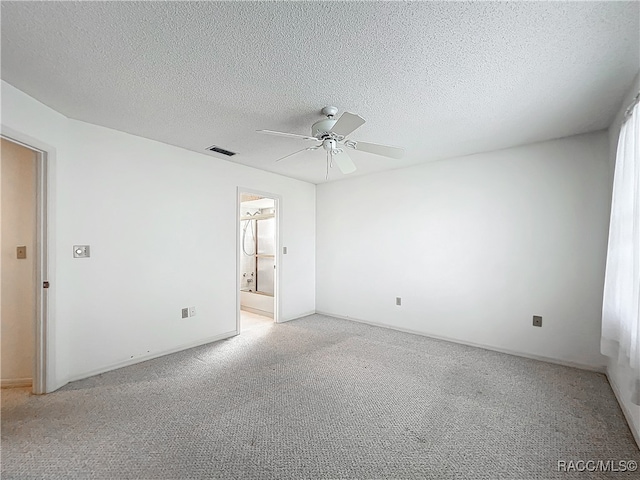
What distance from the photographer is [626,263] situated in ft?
6.42

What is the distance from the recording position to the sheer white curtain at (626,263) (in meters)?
1.69

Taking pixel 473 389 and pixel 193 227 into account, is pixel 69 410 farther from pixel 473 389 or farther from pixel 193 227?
pixel 473 389

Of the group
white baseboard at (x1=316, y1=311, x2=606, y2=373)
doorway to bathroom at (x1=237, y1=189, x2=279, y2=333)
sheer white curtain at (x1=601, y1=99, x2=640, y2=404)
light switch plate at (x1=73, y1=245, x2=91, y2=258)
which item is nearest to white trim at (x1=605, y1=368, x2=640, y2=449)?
white baseboard at (x1=316, y1=311, x2=606, y2=373)

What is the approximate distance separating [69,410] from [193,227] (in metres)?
2.03

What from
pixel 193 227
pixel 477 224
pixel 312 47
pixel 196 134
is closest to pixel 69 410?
pixel 193 227

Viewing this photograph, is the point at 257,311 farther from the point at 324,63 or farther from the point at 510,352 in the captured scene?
the point at 324,63

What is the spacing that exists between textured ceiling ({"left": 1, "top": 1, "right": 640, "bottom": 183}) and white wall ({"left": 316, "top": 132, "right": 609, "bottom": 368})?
0.68m

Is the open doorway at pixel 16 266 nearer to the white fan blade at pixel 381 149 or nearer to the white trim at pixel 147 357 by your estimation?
the white trim at pixel 147 357

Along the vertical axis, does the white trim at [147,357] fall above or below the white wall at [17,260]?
below

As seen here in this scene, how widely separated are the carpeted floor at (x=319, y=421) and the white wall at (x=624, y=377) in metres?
0.08

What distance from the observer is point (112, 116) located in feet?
8.34

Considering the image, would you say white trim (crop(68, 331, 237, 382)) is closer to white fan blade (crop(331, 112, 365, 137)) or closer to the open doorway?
the open doorway

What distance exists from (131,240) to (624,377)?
4.46m

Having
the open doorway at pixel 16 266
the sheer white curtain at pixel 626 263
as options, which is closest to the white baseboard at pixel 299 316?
the open doorway at pixel 16 266
